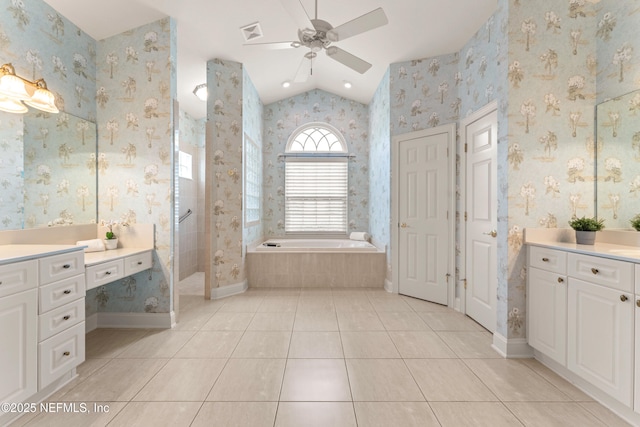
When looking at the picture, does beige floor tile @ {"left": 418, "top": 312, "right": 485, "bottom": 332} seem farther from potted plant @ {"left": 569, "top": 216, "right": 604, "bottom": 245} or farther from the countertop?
the countertop

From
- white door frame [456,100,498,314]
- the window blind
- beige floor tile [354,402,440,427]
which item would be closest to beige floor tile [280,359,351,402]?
beige floor tile [354,402,440,427]

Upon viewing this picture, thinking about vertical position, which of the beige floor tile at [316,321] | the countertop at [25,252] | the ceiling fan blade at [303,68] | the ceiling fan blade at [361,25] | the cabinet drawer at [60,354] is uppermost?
the ceiling fan blade at [303,68]

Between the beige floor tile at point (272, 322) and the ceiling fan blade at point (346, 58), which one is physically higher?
the ceiling fan blade at point (346, 58)

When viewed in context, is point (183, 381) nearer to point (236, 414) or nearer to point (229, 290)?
point (236, 414)

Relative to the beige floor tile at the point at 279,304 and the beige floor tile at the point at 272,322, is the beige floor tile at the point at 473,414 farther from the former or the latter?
the beige floor tile at the point at 279,304

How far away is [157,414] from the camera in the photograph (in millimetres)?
1714

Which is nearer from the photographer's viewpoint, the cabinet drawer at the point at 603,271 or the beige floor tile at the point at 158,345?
the cabinet drawer at the point at 603,271

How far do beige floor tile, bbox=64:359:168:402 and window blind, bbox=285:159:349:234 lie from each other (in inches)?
138

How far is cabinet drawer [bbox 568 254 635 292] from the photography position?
1.67 metres

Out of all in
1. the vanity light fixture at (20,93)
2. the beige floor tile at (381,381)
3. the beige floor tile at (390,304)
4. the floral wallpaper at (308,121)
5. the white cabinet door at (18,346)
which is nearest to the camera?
the white cabinet door at (18,346)

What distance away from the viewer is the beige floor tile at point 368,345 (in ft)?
7.86

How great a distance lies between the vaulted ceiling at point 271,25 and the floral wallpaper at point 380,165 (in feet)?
1.44

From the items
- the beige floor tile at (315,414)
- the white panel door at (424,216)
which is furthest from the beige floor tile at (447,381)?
the white panel door at (424,216)

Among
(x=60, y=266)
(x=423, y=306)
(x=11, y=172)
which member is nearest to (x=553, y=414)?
(x=423, y=306)
